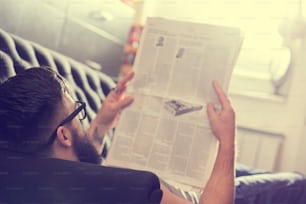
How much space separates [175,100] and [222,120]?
112 millimetres

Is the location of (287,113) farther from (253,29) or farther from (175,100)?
(175,100)

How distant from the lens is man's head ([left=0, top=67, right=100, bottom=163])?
689mm

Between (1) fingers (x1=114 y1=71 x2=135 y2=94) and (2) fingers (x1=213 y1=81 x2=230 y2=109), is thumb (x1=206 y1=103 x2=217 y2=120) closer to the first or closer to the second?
(2) fingers (x1=213 y1=81 x2=230 y2=109)

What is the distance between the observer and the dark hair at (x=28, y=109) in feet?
2.25

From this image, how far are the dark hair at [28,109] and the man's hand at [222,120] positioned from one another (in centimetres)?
29

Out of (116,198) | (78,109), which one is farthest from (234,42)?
(116,198)

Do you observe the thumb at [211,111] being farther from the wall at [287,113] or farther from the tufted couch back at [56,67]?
the wall at [287,113]

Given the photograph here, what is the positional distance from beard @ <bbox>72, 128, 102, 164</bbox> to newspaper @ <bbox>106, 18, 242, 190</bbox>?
0.06 m

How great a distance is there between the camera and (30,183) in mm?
512

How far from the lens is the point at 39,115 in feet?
2.34

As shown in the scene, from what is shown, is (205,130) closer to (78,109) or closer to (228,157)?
(228,157)

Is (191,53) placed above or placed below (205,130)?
above

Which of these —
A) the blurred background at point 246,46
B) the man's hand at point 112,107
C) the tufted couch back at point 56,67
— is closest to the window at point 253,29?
the blurred background at point 246,46

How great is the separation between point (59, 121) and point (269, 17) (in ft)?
4.21
